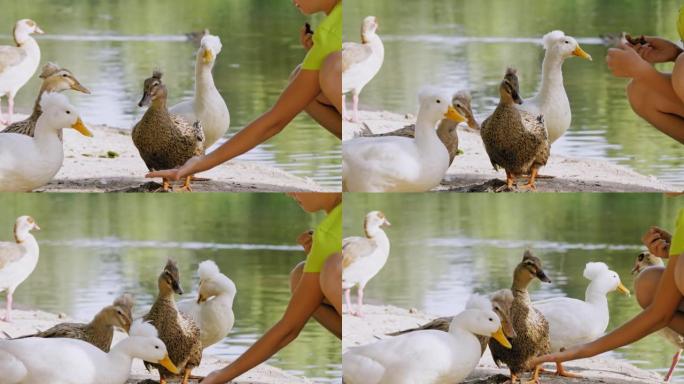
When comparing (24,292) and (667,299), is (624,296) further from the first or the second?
(24,292)

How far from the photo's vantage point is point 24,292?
3.89 m

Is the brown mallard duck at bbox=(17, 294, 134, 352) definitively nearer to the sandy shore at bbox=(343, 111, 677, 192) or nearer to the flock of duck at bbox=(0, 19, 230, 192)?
the flock of duck at bbox=(0, 19, 230, 192)

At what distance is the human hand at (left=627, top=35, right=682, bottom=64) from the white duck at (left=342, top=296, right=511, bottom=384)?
85cm

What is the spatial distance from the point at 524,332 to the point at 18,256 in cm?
147

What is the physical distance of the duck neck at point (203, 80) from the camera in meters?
3.90

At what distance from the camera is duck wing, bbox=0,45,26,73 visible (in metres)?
3.92

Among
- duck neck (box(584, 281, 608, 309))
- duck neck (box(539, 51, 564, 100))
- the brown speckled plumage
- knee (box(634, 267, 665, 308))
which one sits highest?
duck neck (box(539, 51, 564, 100))

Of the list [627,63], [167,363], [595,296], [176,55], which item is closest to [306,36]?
[176,55]

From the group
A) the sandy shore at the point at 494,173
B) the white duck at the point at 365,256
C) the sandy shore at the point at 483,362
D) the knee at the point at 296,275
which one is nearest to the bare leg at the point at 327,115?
the sandy shore at the point at 494,173

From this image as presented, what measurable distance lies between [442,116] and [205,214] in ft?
2.45

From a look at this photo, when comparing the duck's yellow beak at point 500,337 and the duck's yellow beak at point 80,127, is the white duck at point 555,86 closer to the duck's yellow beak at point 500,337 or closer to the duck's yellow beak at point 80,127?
the duck's yellow beak at point 500,337

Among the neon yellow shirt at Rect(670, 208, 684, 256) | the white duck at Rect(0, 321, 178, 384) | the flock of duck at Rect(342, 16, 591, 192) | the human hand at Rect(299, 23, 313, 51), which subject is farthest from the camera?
the human hand at Rect(299, 23, 313, 51)

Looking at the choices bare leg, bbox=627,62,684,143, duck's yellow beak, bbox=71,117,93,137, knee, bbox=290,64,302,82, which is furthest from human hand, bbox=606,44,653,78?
duck's yellow beak, bbox=71,117,93,137

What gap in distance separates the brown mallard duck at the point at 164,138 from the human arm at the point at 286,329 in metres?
0.51
